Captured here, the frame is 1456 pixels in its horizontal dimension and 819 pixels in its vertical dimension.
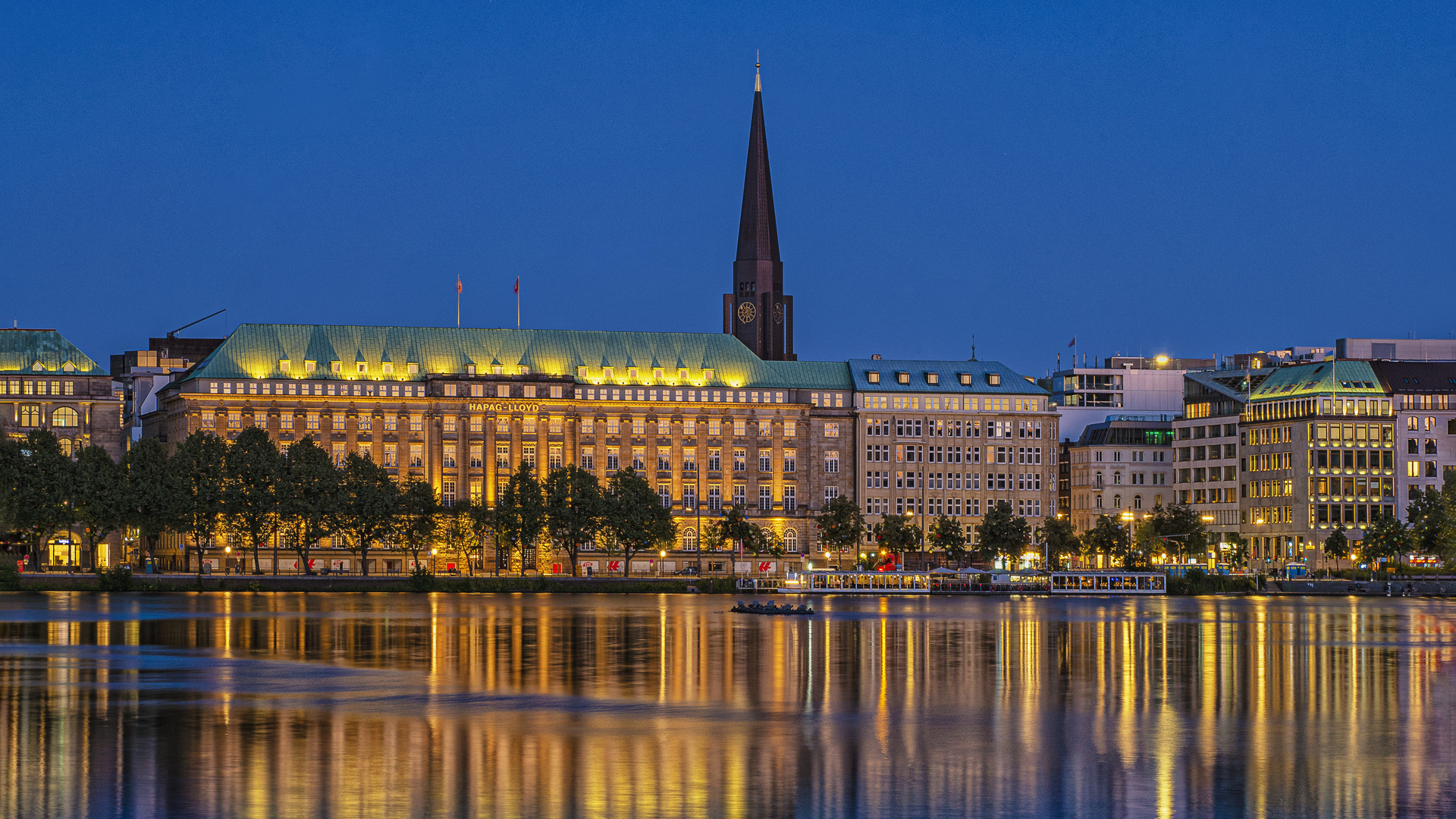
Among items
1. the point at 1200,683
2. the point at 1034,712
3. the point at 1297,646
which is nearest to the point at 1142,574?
the point at 1297,646

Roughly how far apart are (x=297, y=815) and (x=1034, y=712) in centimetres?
2688

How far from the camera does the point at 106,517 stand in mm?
183625

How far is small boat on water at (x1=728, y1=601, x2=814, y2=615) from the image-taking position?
133 meters

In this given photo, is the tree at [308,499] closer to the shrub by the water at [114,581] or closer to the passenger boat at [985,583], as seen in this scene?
the shrub by the water at [114,581]

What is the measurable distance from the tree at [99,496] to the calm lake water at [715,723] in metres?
81.6

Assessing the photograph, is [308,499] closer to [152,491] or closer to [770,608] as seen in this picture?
[152,491]

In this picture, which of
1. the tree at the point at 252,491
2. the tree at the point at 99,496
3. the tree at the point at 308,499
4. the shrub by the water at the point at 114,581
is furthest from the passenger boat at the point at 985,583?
the tree at the point at 99,496

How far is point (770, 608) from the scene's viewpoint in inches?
5285

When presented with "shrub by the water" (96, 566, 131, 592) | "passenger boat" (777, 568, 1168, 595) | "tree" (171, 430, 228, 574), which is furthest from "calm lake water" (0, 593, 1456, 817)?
"tree" (171, 430, 228, 574)

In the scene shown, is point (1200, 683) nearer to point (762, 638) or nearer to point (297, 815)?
point (762, 638)

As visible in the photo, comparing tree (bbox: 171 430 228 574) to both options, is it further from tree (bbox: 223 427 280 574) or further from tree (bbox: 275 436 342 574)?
tree (bbox: 275 436 342 574)

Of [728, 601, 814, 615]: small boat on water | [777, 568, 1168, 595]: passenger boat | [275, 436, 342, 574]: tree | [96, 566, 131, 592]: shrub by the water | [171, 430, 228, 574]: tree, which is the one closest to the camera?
[728, 601, 814, 615]: small boat on water

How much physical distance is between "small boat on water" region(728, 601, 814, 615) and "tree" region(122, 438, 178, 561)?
7312 cm

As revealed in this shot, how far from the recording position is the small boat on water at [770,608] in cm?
13325
